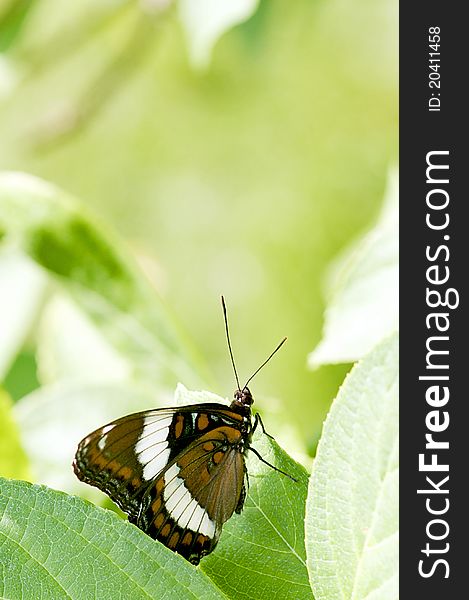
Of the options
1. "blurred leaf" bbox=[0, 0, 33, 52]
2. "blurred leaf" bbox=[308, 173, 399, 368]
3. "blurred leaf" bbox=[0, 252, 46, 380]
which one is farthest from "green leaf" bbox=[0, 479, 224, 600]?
"blurred leaf" bbox=[0, 0, 33, 52]

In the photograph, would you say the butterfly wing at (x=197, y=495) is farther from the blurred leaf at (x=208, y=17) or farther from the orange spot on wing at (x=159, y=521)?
the blurred leaf at (x=208, y=17)

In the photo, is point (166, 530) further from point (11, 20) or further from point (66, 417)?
point (11, 20)

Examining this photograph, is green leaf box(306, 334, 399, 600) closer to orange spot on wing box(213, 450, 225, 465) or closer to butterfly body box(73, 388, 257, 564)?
butterfly body box(73, 388, 257, 564)

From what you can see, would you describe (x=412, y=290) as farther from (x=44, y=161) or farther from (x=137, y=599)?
(x=44, y=161)

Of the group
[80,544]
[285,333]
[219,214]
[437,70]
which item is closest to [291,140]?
[219,214]

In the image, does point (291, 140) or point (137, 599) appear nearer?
point (137, 599)

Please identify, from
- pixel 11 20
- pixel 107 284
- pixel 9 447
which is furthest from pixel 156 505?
pixel 11 20
